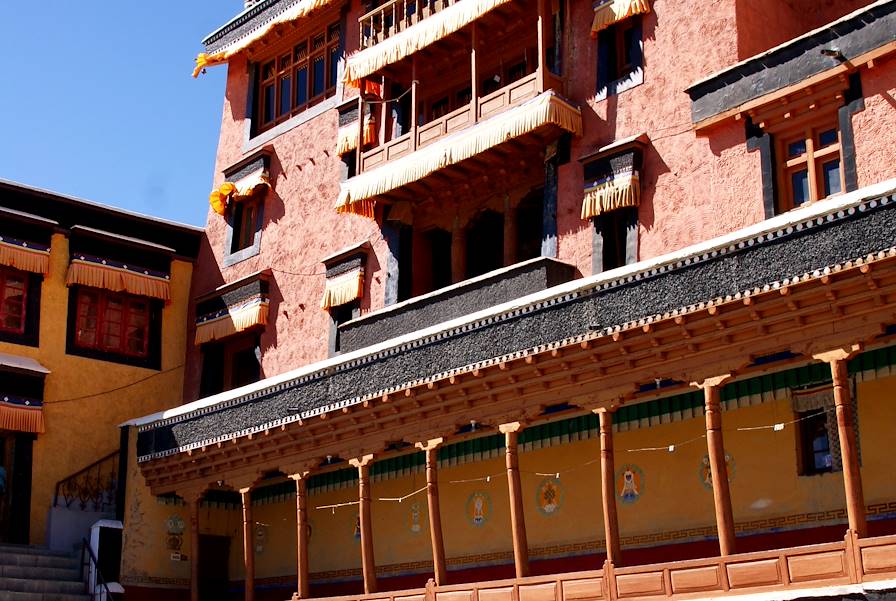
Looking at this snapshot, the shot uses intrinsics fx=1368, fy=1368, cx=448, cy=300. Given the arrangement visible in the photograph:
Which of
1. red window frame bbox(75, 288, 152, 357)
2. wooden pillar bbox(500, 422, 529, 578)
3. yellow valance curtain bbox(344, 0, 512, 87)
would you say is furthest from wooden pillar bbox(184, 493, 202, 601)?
yellow valance curtain bbox(344, 0, 512, 87)

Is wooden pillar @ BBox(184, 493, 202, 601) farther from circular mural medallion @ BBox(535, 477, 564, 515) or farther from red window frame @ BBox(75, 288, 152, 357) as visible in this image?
circular mural medallion @ BBox(535, 477, 564, 515)

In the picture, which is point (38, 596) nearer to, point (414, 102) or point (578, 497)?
point (578, 497)

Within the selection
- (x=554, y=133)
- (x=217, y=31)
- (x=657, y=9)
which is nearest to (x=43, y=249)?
(x=217, y=31)

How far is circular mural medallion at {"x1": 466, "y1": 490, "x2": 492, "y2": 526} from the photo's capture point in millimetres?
21750

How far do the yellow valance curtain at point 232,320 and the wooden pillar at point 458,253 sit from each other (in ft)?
16.8

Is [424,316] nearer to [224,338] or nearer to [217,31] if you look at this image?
[224,338]

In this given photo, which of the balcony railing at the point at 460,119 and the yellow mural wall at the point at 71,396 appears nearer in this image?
the balcony railing at the point at 460,119

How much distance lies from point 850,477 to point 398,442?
8.26 meters

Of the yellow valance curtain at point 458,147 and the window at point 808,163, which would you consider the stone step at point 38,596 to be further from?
the window at point 808,163

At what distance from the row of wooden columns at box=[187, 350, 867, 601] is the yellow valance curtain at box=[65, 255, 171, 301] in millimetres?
6392

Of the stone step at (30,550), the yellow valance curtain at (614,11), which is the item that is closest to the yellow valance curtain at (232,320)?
the stone step at (30,550)

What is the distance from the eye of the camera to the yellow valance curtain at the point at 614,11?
69.9 feet

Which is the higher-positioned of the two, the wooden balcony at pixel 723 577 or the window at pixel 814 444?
the window at pixel 814 444

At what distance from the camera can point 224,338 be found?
28.3m
